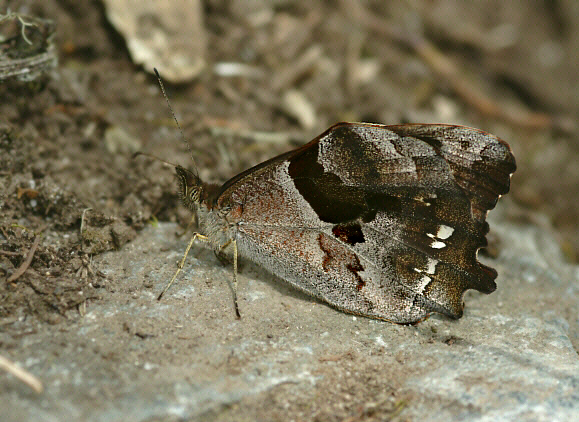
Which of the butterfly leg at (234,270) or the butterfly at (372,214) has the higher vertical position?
the butterfly at (372,214)

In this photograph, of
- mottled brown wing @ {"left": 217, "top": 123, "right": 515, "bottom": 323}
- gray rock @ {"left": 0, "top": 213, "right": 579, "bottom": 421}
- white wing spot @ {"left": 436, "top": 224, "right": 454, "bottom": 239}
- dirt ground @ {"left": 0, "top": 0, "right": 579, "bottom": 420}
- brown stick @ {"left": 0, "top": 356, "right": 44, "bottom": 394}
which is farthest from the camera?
dirt ground @ {"left": 0, "top": 0, "right": 579, "bottom": 420}

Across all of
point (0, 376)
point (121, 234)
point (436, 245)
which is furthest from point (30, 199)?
point (436, 245)

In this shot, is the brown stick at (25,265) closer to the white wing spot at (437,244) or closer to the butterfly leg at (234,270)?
the butterfly leg at (234,270)

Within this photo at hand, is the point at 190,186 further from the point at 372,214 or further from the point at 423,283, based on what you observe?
the point at 423,283

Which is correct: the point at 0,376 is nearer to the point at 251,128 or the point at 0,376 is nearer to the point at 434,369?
the point at 434,369

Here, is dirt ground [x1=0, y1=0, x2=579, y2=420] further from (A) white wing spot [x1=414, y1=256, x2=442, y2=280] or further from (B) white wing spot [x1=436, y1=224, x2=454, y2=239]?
(B) white wing spot [x1=436, y1=224, x2=454, y2=239]

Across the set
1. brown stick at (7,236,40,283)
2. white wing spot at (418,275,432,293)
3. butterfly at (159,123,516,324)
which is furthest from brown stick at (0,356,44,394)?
white wing spot at (418,275,432,293)

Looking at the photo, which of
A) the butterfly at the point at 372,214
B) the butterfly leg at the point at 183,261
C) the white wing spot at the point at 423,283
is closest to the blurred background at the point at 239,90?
the butterfly leg at the point at 183,261
